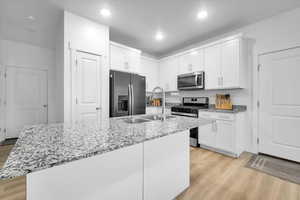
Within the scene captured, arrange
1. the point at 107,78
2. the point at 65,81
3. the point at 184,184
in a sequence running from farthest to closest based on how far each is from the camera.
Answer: the point at 107,78, the point at 65,81, the point at 184,184

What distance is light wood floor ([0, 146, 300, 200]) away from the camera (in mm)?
1619

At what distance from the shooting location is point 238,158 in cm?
262

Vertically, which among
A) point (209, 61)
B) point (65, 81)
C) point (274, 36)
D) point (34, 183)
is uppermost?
point (274, 36)

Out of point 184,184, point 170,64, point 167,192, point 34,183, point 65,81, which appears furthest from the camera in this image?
point 170,64

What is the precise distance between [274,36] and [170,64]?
2341mm

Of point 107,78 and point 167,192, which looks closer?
point 167,192

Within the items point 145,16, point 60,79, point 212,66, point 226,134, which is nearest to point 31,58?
point 60,79

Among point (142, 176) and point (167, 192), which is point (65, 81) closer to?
point (142, 176)

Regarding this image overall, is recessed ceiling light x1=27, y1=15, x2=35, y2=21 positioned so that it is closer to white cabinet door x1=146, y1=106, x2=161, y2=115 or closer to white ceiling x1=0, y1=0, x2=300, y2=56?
white ceiling x1=0, y1=0, x2=300, y2=56

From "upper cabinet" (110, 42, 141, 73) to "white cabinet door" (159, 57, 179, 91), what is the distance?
1076 millimetres

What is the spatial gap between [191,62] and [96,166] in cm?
336

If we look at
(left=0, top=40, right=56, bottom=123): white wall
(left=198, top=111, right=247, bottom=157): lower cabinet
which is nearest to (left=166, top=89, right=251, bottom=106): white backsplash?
(left=198, top=111, right=247, bottom=157): lower cabinet

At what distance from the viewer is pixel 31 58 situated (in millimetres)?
3949

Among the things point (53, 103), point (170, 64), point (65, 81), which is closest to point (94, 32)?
point (65, 81)
